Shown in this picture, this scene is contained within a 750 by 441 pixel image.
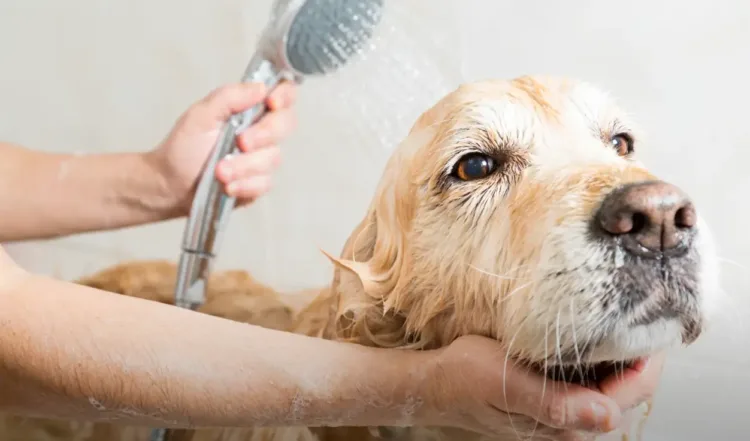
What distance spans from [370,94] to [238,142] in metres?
0.63

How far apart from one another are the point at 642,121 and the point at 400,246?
33.3 inches

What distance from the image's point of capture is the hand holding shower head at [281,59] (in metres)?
1.17

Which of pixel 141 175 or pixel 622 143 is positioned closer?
pixel 622 143

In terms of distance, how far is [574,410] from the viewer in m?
0.71

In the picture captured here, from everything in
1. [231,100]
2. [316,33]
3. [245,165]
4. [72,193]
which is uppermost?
[316,33]

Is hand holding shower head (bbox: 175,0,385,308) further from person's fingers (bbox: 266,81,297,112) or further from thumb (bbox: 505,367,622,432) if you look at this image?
thumb (bbox: 505,367,622,432)

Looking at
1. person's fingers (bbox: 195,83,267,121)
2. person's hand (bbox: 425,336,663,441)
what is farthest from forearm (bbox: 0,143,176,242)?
person's hand (bbox: 425,336,663,441)

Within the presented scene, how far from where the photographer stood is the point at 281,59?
124 cm

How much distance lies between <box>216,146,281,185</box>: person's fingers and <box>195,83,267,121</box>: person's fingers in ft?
0.29

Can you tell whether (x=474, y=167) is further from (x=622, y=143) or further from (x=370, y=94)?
(x=370, y=94)

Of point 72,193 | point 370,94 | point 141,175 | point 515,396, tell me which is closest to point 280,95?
point 141,175

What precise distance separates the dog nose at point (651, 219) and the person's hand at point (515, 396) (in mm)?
165

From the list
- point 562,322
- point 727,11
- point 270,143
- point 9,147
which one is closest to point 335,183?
point 270,143

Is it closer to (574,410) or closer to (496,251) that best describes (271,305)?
(496,251)
